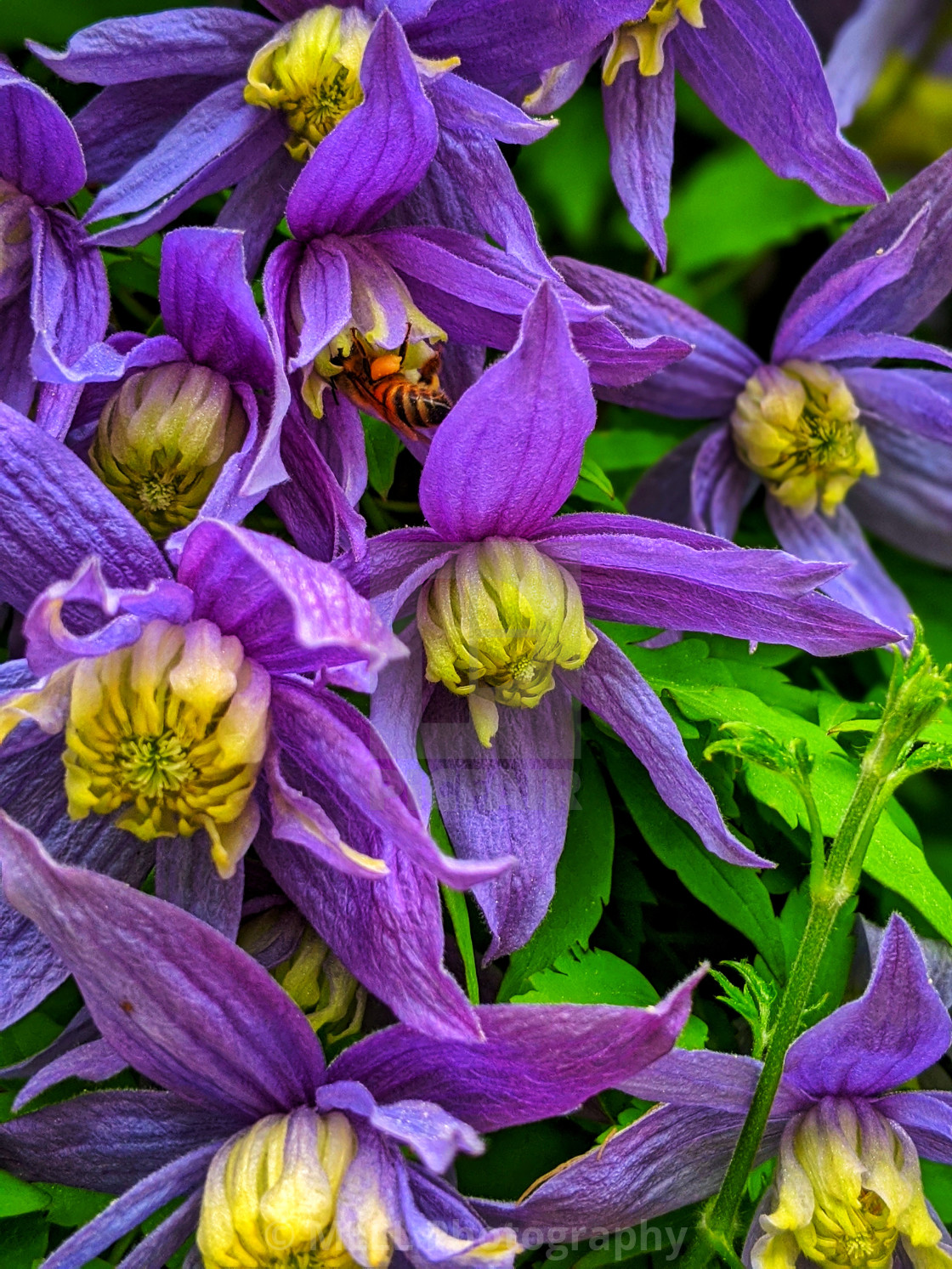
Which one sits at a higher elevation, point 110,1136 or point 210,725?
point 210,725

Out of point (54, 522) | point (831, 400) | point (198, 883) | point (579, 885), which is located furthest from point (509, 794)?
point (831, 400)

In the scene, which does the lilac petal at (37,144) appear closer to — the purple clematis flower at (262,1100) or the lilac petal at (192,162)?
the lilac petal at (192,162)

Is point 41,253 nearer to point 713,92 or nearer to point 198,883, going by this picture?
point 198,883

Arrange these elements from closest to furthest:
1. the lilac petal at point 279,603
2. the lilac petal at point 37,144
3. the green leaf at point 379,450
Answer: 1. the lilac petal at point 279,603
2. the lilac petal at point 37,144
3. the green leaf at point 379,450

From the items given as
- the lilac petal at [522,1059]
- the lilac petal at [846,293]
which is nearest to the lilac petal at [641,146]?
the lilac petal at [846,293]

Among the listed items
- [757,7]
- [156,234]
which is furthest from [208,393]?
[757,7]

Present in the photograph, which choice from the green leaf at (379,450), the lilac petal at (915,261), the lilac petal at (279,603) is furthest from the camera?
the lilac petal at (915,261)
